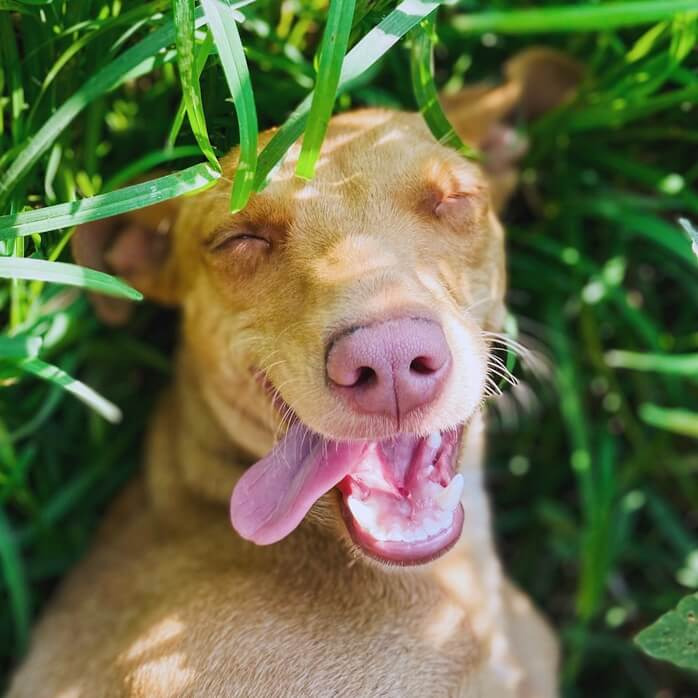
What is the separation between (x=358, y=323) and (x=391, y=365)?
5.9 inches

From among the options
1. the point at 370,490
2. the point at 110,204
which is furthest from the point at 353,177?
the point at 370,490

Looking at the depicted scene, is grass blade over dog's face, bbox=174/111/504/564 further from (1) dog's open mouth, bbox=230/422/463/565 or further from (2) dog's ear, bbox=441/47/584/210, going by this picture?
(2) dog's ear, bbox=441/47/584/210

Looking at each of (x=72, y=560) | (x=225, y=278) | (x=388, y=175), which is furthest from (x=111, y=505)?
(x=388, y=175)

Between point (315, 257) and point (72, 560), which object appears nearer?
point (315, 257)

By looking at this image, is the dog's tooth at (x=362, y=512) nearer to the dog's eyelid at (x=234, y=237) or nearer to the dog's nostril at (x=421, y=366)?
the dog's nostril at (x=421, y=366)

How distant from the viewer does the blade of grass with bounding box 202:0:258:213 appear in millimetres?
2449

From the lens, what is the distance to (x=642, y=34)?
3.72m

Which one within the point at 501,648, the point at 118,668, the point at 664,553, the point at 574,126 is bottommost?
the point at 664,553

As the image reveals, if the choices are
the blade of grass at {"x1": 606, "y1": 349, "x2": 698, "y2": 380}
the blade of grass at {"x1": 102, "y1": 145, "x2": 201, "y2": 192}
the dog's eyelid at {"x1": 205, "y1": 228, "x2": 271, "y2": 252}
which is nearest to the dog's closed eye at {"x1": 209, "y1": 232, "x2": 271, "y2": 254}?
the dog's eyelid at {"x1": 205, "y1": 228, "x2": 271, "y2": 252}

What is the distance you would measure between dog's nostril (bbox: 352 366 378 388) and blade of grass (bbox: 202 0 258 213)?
0.64 m

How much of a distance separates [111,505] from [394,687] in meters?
1.98

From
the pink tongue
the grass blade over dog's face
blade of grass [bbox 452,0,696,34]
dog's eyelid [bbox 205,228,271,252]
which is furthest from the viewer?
dog's eyelid [bbox 205,228,271,252]

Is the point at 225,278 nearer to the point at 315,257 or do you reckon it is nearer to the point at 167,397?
the point at 315,257

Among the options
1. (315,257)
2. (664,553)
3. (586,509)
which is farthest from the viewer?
(664,553)
